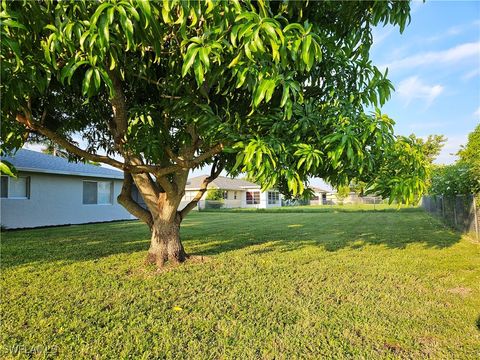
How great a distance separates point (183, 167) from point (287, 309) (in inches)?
109

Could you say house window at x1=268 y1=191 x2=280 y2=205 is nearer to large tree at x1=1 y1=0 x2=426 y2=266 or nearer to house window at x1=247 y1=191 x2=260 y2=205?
house window at x1=247 y1=191 x2=260 y2=205

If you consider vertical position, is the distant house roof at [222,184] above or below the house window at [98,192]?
above

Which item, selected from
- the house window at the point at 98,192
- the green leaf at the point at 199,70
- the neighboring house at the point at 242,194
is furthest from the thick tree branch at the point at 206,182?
the neighboring house at the point at 242,194

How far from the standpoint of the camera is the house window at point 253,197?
4294 centimetres

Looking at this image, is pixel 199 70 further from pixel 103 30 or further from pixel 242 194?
pixel 242 194

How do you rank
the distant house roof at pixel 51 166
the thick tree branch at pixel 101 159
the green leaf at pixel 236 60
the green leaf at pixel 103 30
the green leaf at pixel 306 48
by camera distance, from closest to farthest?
the green leaf at pixel 103 30, the green leaf at pixel 306 48, the green leaf at pixel 236 60, the thick tree branch at pixel 101 159, the distant house roof at pixel 51 166

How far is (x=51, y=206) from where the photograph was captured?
1467cm

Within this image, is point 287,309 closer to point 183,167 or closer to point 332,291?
point 332,291

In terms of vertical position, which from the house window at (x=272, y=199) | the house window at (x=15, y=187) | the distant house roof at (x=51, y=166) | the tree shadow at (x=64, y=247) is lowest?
the tree shadow at (x=64, y=247)

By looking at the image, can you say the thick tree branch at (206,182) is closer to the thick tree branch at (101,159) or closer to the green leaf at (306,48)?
the thick tree branch at (101,159)

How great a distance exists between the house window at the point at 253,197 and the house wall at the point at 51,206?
88.9ft

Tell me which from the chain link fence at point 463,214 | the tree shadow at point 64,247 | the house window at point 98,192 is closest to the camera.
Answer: the tree shadow at point 64,247

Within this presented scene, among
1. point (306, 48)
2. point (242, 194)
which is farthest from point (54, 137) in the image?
point (242, 194)

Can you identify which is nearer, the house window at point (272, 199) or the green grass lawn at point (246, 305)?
the green grass lawn at point (246, 305)
